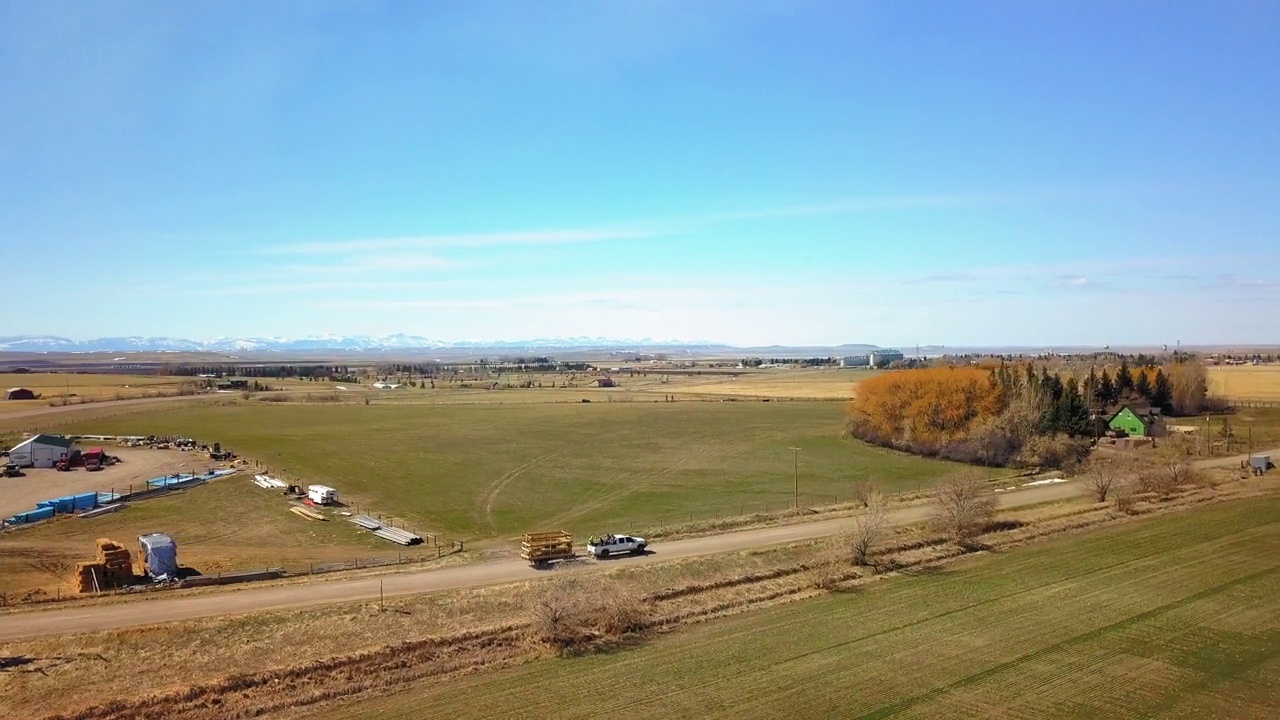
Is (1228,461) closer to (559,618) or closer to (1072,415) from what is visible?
(1072,415)

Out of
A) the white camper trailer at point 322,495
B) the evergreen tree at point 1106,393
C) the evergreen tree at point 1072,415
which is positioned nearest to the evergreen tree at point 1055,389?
the evergreen tree at point 1072,415

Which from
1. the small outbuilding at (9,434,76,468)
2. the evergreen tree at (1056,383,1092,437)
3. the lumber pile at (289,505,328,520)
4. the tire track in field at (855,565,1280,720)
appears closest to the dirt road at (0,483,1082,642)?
the lumber pile at (289,505,328,520)

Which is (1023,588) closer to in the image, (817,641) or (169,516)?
(817,641)

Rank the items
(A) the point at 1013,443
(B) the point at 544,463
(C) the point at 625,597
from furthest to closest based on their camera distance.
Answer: (A) the point at 1013,443 → (B) the point at 544,463 → (C) the point at 625,597

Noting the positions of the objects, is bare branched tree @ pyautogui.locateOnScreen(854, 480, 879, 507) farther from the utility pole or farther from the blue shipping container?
the blue shipping container

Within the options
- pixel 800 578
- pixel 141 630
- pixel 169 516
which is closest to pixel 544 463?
pixel 169 516

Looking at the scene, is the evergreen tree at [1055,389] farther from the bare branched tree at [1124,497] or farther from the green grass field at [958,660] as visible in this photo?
the green grass field at [958,660]
